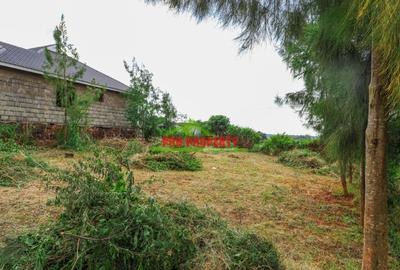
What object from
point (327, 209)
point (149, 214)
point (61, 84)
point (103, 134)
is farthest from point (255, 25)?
point (103, 134)

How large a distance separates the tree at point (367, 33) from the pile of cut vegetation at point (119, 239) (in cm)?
89

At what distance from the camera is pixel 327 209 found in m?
3.77

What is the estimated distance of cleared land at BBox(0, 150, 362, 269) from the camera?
2.13 meters

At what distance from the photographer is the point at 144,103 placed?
11836mm

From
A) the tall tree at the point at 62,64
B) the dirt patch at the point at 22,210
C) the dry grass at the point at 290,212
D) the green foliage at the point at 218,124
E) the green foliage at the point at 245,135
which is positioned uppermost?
the tall tree at the point at 62,64

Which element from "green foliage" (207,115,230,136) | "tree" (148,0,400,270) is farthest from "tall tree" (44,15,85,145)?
"green foliage" (207,115,230,136)

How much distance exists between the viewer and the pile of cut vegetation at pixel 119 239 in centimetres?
121

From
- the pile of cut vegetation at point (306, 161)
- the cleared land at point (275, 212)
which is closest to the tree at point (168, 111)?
the pile of cut vegetation at point (306, 161)

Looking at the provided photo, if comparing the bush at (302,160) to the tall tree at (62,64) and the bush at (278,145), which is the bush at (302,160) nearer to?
the bush at (278,145)

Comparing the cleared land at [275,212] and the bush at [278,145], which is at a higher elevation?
the bush at [278,145]

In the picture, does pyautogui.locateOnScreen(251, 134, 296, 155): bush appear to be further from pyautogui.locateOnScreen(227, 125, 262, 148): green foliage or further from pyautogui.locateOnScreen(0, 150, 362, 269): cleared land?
pyautogui.locateOnScreen(0, 150, 362, 269): cleared land

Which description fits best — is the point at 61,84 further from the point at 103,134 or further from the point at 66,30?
the point at 103,134

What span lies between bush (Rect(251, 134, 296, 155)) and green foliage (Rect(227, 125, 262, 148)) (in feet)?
7.86

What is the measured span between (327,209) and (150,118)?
32.5 feet
